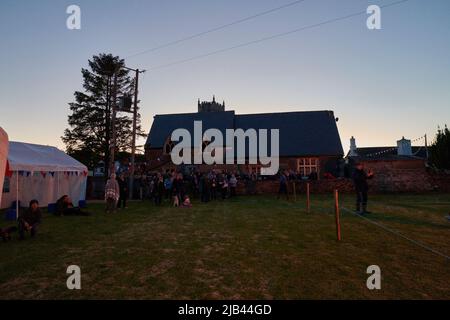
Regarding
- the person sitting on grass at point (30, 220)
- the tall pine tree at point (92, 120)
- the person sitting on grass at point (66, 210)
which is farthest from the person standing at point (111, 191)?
the tall pine tree at point (92, 120)

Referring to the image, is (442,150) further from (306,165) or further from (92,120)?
(92,120)

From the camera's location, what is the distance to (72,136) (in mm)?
31781

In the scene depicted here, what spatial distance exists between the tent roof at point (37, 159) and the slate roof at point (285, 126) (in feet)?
63.6

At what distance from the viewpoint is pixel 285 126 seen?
34219mm

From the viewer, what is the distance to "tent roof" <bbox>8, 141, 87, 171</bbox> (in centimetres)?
1174

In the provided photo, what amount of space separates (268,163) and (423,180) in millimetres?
14775

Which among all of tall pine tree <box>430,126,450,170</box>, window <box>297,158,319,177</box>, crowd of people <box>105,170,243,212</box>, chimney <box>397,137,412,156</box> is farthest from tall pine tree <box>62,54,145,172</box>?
tall pine tree <box>430,126,450,170</box>

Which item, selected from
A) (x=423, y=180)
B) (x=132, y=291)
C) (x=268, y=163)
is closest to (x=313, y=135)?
(x=268, y=163)

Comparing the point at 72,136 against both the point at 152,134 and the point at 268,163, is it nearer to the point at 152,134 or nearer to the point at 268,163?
the point at 152,134

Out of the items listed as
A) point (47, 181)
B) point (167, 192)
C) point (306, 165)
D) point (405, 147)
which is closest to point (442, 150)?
point (405, 147)

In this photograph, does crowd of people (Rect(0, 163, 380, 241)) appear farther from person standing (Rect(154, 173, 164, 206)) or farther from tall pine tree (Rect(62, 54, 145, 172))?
tall pine tree (Rect(62, 54, 145, 172))

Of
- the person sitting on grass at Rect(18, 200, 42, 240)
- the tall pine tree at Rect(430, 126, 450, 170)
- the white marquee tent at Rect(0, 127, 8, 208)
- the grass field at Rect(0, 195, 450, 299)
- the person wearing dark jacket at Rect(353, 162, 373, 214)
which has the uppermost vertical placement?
the tall pine tree at Rect(430, 126, 450, 170)

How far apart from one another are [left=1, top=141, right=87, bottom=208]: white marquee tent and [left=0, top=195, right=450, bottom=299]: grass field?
6.30m
